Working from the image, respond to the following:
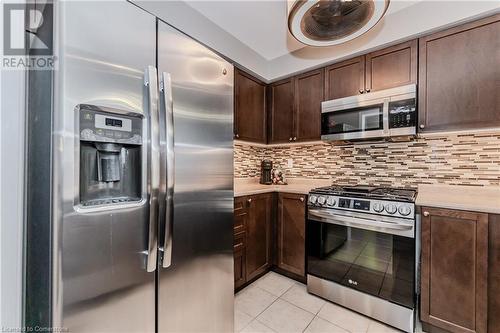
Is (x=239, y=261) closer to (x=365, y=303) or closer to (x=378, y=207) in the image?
(x=365, y=303)

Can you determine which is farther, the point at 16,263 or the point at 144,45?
the point at 144,45

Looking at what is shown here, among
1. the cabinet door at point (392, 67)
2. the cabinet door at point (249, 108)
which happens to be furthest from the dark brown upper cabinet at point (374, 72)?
the cabinet door at point (249, 108)

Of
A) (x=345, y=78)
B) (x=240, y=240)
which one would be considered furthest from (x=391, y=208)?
(x=345, y=78)

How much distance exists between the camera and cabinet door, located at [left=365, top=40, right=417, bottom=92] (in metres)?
1.92

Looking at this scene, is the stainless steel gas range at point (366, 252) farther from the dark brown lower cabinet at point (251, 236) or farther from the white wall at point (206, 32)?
the white wall at point (206, 32)

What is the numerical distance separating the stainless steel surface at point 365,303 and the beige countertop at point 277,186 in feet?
2.69

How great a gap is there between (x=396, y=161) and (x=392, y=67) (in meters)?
0.88

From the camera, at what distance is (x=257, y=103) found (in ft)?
8.94

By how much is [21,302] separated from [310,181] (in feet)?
8.34

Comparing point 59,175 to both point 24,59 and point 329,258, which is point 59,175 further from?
point 329,258

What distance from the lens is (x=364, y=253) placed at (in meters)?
1.80

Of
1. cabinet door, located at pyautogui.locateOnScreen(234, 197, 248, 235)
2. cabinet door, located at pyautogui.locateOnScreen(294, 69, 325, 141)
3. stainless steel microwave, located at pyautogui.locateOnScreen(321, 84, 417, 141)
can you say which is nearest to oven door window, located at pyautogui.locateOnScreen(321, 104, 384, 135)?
stainless steel microwave, located at pyautogui.locateOnScreen(321, 84, 417, 141)

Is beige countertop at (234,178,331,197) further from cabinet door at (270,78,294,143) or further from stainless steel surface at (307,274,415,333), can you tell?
stainless steel surface at (307,274,415,333)

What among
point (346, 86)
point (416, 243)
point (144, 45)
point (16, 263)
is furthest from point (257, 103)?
point (16, 263)
